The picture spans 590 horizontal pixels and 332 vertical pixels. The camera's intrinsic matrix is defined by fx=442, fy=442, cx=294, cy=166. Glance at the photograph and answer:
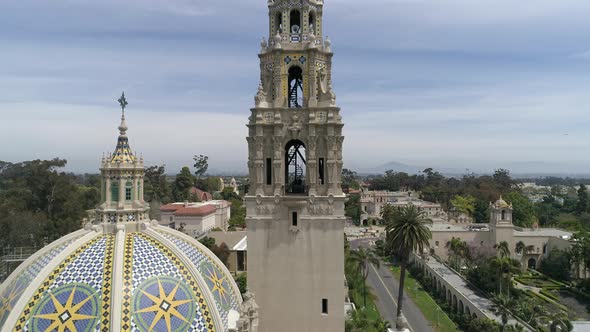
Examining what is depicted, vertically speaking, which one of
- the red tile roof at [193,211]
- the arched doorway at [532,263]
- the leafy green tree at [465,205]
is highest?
the red tile roof at [193,211]

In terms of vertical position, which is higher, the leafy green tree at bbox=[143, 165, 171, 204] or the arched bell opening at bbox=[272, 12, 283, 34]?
the arched bell opening at bbox=[272, 12, 283, 34]

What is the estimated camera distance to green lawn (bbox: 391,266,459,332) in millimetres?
37000

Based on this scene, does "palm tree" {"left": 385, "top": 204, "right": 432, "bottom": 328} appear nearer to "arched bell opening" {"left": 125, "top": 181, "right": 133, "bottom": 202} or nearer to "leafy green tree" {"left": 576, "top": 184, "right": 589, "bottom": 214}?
"arched bell opening" {"left": 125, "top": 181, "right": 133, "bottom": 202}

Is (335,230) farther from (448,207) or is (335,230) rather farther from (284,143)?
(448,207)

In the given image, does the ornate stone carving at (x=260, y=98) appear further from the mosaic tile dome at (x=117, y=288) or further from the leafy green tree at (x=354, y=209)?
the leafy green tree at (x=354, y=209)

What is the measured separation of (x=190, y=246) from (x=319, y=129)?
5.80 metres

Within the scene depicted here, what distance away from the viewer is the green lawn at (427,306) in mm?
37000

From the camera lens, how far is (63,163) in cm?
4862

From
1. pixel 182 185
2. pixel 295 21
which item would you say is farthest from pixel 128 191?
pixel 182 185

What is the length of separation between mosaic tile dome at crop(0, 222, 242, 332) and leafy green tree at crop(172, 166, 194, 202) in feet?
267

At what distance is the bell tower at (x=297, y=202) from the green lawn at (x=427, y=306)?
24.8 meters

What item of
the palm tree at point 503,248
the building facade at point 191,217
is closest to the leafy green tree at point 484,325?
the palm tree at point 503,248

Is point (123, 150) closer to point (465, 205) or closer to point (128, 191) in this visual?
point (128, 191)

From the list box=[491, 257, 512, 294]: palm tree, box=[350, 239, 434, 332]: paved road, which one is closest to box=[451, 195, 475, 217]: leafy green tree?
box=[350, 239, 434, 332]: paved road
